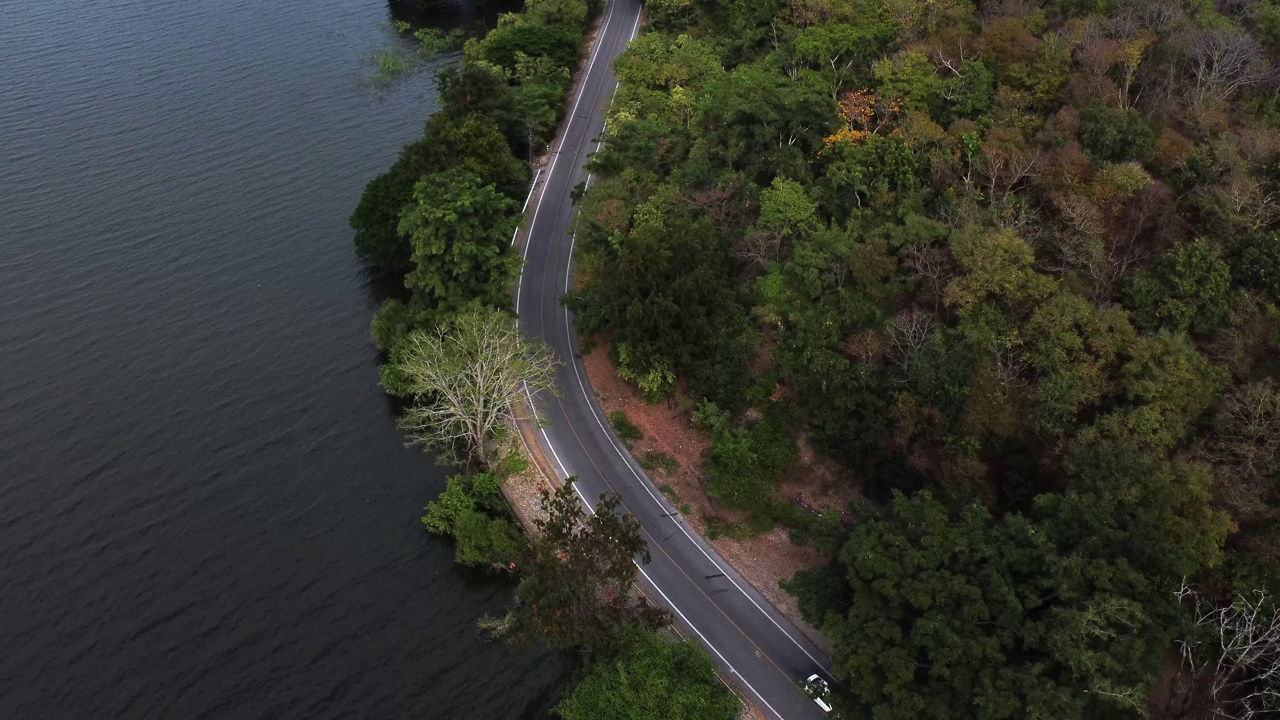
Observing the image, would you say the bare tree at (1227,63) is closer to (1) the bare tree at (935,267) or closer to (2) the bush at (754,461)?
(1) the bare tree at (935,267)

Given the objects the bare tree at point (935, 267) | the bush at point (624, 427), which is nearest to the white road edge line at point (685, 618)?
the bush at point (624, 427)

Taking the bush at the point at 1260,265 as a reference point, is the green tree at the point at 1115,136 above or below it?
above

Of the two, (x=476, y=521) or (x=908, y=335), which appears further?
(x=476, y=521)

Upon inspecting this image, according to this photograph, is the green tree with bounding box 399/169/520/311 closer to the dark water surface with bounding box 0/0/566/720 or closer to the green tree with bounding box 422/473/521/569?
the dark water surface with bounding box 0/0/566/720

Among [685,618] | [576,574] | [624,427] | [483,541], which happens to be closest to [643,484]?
[624,427]

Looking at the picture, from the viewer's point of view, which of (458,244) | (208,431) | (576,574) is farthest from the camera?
(458,244)

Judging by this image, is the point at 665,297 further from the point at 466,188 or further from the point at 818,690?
the point at 818,690
